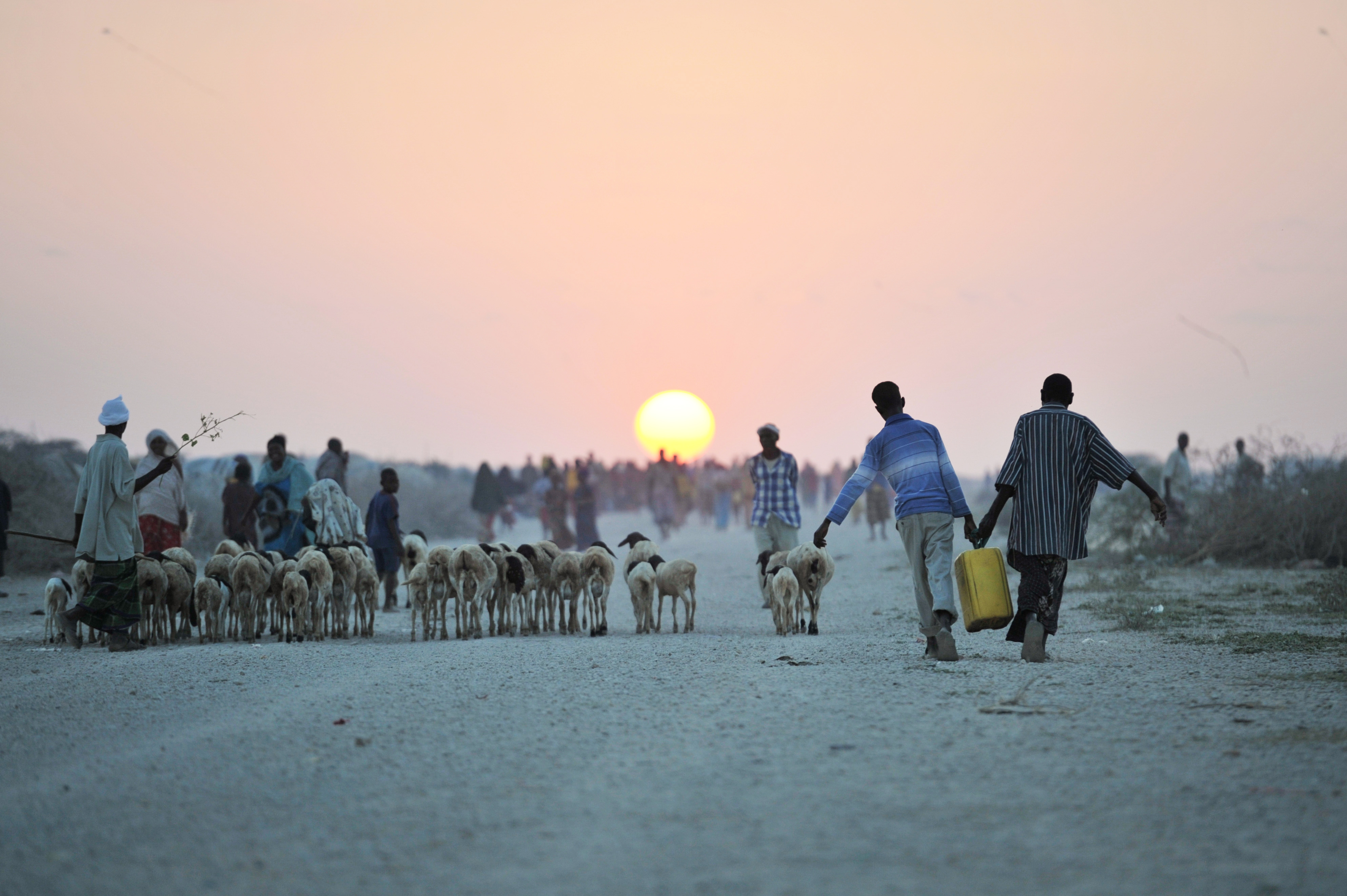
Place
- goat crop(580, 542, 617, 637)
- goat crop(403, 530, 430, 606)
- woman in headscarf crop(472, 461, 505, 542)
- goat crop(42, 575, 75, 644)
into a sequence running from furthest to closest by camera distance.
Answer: woman in headscarf crop(472, 461, 505, 542)
goat crop(403, 530, 430, 606)
goat crop(580, 542, 617, 637)
goat crop(42, 575, 75, 644)

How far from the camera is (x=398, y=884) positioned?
3979 millimetres

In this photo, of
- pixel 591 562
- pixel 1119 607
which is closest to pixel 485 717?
pixel 591 562

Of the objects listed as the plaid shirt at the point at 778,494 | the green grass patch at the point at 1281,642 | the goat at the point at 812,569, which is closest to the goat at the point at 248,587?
the goat at the point at 812,569

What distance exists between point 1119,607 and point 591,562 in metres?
5.76

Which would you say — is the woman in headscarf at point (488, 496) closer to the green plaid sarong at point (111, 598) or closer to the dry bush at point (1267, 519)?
the dry bush at point (1267, 519)

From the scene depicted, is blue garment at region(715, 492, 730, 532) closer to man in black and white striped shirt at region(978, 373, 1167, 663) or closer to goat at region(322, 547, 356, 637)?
goat at region(322, 547, 356, 637)

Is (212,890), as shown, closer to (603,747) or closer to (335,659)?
(603,747)

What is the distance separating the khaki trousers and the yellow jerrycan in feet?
0.46

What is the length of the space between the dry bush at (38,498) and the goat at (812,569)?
1477 centimetres

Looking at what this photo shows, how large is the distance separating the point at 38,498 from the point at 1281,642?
21.2 meters

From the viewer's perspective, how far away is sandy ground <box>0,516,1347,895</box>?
13.3 feet

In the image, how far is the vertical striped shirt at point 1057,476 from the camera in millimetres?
8406

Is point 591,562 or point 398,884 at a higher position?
point 591,562

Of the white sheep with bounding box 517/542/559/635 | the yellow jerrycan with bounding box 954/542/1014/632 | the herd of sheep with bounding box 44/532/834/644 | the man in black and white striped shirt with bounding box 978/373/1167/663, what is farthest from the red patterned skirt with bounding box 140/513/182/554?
the man in black and white striped shirt with bounding box 978/373/1167/663
